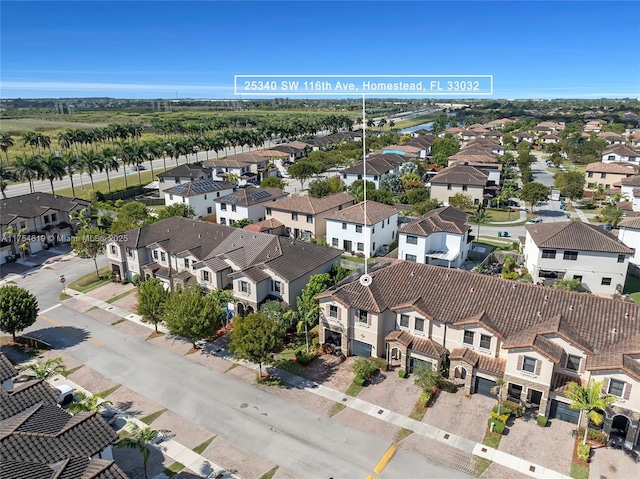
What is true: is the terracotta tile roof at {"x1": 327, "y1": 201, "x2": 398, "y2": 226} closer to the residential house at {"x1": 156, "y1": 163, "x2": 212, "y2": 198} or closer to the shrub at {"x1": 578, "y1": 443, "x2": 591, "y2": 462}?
the shrub at {"x1": 578, "y1": 443, "x2": 591, "y2": 462}

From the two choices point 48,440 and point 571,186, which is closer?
point 48,440

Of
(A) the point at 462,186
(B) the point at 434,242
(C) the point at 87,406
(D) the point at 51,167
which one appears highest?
(D) the point at 51,167

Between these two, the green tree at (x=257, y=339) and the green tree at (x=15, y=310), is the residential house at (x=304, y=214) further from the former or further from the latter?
the green tree at (x=15, y=310)

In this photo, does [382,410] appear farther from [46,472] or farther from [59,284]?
[59,284]

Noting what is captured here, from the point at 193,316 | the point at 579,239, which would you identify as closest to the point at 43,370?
the point at 193,316

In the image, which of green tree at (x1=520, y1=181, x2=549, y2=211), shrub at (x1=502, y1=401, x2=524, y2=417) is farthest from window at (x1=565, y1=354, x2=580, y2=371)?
green tree at (x1=520, y1=181, x2=549, y2=211)

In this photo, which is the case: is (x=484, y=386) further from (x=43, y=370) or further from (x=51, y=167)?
(x=51, y=167)

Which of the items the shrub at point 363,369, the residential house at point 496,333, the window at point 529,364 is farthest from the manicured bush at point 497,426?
the shrub at point 363,369
